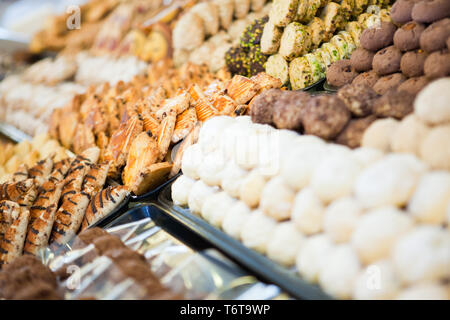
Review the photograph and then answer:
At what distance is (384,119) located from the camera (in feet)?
4.44

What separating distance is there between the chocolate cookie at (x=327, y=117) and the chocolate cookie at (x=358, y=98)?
0.13 ft

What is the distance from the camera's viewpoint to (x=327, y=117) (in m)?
1.43

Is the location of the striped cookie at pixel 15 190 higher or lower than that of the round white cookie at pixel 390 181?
lower

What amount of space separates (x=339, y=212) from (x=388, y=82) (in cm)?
108

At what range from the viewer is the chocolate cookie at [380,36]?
6.56ft

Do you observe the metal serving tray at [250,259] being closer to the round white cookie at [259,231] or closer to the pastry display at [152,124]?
the round white cookie at [259,231]

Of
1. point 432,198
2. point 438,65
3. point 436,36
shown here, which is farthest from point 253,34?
point 432,198

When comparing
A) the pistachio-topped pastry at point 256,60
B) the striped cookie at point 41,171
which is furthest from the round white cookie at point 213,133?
the striped cookie at point 41,171

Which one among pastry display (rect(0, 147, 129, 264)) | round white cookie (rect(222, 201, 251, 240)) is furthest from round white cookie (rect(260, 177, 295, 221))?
pastry display (rect(0, 147, 129, 264))

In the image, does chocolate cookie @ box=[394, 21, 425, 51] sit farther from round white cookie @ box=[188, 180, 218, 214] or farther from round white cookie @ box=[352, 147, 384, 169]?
round white cookie @ box=[188, 180, 218, 214]

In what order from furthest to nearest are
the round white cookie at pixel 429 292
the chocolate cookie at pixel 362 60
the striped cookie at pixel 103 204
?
the chocolate cookie at pixel 362 60
the striped cookie at pixel 103 204
the round white cookie at pixel 429 292

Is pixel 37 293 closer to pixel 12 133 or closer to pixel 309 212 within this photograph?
pixel 309 212

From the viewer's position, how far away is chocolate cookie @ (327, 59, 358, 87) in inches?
90.6
